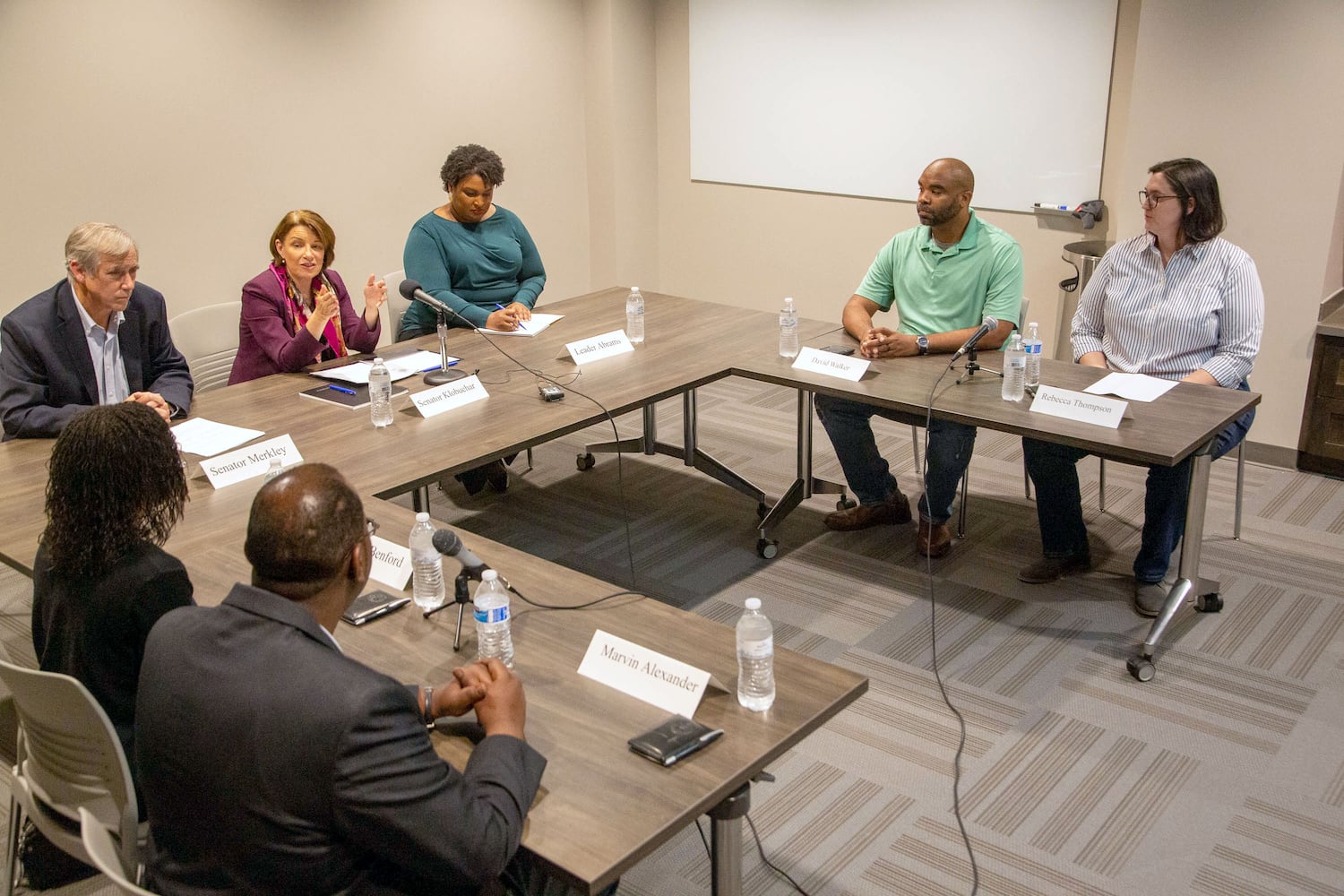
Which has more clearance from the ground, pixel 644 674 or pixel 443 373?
pixel 443 373

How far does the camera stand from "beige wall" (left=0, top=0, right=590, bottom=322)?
4.78 metres

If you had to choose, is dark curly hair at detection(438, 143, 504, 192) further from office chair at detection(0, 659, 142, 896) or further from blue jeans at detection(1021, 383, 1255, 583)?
office chair at detection(0, 659, 142, 896)

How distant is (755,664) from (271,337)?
8.45 feet

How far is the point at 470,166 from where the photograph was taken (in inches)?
179

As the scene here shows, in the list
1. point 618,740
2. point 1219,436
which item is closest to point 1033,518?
point 1219,436

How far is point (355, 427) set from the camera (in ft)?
11.2

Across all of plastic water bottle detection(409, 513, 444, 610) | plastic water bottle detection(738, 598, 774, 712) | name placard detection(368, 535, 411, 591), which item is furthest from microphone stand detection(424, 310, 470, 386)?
plastic water bottle detection(738, 598, 774, 712)

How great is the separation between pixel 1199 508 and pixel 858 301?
151 centimetres

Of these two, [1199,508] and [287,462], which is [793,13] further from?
[287,462]

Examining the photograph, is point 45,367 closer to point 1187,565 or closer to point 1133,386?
point 1133,386

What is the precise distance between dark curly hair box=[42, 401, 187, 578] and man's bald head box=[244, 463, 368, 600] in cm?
44

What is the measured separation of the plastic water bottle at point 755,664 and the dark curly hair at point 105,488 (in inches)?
41.4

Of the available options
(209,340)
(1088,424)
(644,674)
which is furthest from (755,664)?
(209,340)

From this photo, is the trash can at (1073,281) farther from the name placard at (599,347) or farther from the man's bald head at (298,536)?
the man's bald head at (298,536)
